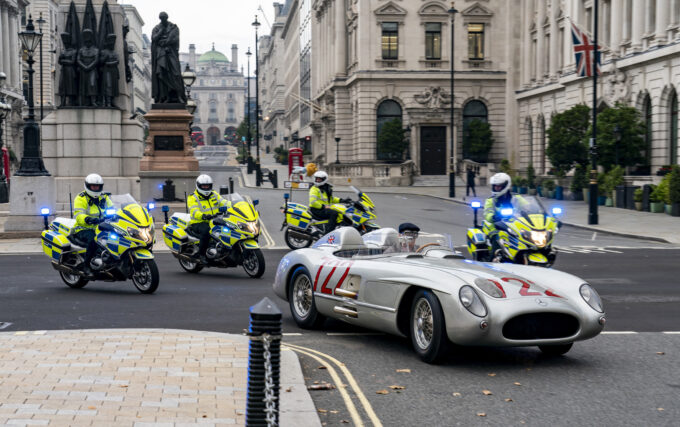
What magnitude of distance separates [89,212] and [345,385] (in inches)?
305

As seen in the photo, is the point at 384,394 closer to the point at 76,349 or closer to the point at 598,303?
the point at 598,303

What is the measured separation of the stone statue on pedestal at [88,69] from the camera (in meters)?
28.8

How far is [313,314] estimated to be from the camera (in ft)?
32.6

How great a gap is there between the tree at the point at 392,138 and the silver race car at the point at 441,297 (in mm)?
52353

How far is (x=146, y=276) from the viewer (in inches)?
523

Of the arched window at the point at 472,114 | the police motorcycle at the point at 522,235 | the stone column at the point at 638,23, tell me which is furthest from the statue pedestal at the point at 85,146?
the arched window at the point at 472,114

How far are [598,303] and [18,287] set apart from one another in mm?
9366

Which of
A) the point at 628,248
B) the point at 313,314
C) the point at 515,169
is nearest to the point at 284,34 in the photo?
the point at 515,169

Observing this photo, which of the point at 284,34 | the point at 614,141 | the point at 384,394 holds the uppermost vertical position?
the point at 284,34

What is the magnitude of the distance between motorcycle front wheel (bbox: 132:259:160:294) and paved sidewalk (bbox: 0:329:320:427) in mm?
3809

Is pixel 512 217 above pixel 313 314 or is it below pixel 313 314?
above

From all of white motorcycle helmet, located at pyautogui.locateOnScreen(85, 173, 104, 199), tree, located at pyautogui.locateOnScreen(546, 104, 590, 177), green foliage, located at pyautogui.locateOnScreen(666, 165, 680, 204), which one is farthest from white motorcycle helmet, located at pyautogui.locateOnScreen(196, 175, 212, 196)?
tree, located at pyautogui.locateOnScreen(546, 104, 590, 177)

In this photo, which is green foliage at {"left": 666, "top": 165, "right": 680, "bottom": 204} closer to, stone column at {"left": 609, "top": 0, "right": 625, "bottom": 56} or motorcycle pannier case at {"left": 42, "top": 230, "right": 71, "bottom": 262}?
stone column at {"left": 609, "top": 0, "right": 625, "bottom": 56}

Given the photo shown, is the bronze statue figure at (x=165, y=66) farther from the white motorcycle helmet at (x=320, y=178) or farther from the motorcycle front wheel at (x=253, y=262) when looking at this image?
the motorcycle front wheel at (x=253, y=262)
